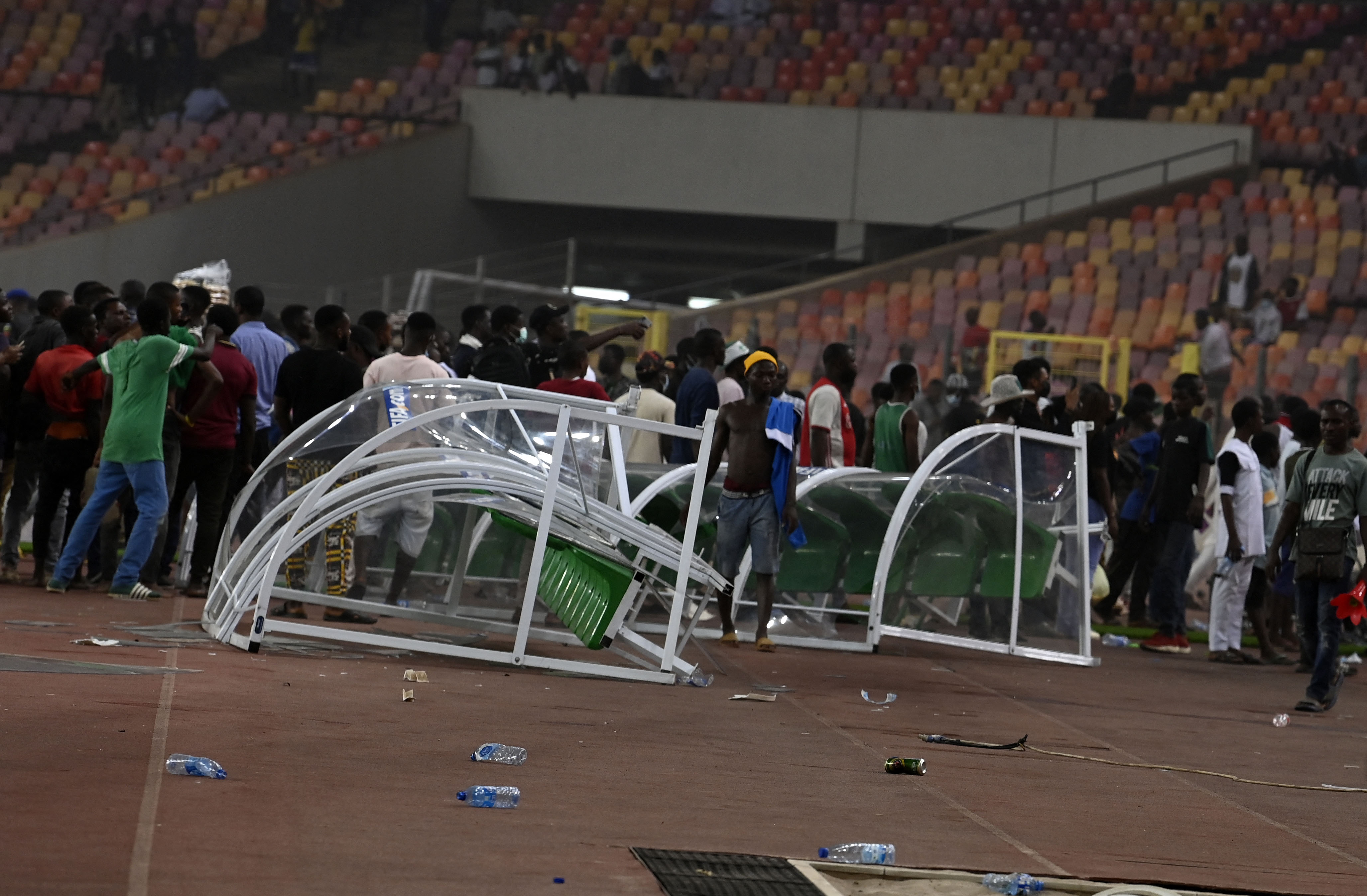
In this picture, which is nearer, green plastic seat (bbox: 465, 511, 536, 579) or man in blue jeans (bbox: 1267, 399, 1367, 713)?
man in blue jeans (bbox: 1267, 399, 1367, 713)

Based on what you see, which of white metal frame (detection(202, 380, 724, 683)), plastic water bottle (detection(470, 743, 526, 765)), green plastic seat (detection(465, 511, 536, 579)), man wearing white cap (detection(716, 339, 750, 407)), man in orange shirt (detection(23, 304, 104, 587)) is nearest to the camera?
plastic water bottle (detection(470, 743, 526, 765))

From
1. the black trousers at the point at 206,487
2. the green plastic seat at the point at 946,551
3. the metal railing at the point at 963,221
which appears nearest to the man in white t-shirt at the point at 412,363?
the black trousers at the point at 206,487

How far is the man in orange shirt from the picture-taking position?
10422mm

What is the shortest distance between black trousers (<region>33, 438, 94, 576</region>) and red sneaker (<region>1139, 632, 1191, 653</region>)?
23.6ft

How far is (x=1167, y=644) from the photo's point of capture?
12.1m

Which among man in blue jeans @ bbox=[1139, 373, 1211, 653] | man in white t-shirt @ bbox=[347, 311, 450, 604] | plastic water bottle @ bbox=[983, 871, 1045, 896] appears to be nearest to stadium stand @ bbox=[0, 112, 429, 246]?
man in blue jeans @ bbox=[1139, 373, 1211, 653]

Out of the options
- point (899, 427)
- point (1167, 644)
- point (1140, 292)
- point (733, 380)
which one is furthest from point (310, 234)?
point (1167, 644)

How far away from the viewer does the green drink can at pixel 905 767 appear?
243 inches

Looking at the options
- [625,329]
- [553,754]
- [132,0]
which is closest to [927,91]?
[132,0]

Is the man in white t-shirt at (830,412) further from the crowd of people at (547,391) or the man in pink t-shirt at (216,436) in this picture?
the man in pink t-shirt at (216,436)

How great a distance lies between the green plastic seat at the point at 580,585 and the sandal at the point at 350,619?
4.56 feet

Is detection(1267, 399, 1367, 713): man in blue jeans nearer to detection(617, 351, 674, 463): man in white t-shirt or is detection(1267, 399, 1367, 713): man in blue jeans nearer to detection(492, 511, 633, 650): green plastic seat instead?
detection(492, 511, 633, 650): green plastic seat

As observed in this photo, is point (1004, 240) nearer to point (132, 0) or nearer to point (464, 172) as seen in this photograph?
point (464, 172)

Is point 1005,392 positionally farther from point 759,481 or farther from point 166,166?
point 166,166
